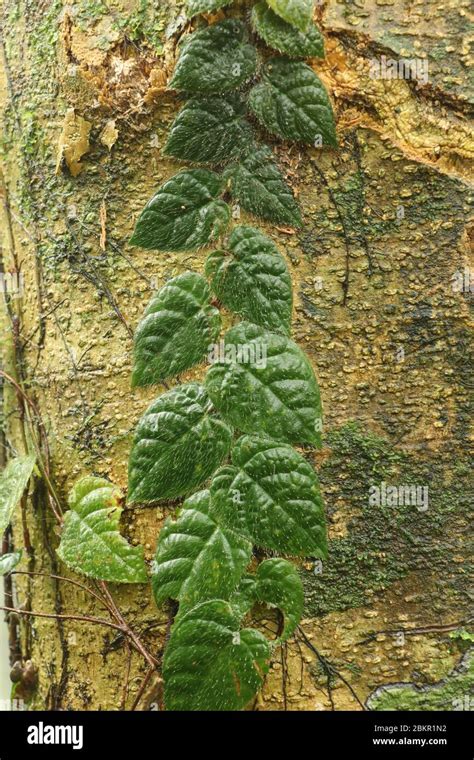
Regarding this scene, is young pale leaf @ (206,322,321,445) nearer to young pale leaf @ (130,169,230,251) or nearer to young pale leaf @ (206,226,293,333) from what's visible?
young pale leaf @ (206,226,293,333)

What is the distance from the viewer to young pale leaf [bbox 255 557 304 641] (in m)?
0.89

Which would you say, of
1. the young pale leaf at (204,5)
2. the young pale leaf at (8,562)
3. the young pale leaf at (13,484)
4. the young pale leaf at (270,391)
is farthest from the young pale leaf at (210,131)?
the young pale leaf at (8,562)

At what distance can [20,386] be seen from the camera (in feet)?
3.62

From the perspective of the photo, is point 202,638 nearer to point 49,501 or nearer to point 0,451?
point 49,501

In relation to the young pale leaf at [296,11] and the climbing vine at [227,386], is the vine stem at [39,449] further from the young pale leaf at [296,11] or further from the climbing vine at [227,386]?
the young pale leaf at [296,11]

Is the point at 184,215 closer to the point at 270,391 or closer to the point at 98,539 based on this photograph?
the point at 270,391

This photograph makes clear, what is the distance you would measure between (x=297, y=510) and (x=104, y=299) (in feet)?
1.37

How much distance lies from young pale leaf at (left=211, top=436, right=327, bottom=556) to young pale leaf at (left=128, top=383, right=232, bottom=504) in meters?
0.05

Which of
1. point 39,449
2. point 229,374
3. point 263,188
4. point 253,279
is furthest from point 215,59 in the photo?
point 39,449

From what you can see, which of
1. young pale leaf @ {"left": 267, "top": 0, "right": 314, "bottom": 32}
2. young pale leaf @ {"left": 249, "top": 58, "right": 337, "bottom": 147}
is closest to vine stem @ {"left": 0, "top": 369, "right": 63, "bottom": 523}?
young pale leaf @ {"left": 249, "top": 58, "right": 337, "bottom": 147}

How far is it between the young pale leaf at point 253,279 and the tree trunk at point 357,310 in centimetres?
2

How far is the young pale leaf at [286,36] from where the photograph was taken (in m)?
0.88

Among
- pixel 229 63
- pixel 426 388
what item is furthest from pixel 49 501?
pixel 229 63

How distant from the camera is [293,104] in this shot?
0.91 m
